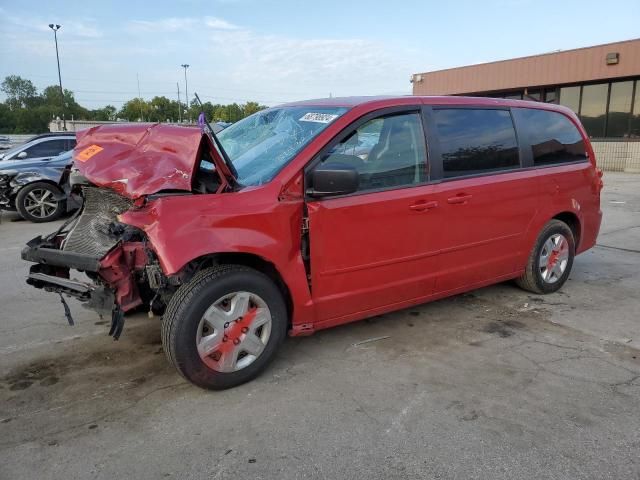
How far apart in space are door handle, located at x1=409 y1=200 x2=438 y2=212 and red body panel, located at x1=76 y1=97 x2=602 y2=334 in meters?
0.02

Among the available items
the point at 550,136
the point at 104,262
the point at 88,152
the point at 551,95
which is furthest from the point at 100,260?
the point at 551,95

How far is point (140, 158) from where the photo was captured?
3248 millimetres

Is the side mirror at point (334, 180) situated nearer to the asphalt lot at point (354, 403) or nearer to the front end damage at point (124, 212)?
the front end damage at point (124, 212)

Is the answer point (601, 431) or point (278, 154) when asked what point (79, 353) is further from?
point (601, 431)

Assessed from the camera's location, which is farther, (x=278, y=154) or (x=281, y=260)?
(x=278, y=154)

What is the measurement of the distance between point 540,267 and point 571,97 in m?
18.7

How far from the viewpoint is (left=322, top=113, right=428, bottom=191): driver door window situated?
3.50 metres

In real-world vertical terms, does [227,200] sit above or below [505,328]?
above

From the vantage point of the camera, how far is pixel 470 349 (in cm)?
377

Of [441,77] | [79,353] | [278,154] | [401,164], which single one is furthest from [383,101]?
[441,77]

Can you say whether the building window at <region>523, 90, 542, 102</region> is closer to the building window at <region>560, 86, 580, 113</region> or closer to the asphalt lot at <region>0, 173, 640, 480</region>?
the building window at <region>560, 86, 580, 113</region>

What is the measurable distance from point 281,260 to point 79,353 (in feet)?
5.69

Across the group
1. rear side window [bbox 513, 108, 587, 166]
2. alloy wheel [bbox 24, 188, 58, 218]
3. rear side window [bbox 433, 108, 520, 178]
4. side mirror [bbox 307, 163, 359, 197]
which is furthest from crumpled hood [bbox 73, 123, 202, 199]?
alloy wheel [bbox 24, 188, 58, 218]

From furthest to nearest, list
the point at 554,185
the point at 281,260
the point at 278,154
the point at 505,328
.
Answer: the point at 554,185 → the point at 505,328 → the point at 278,154 → the point at 281,260
